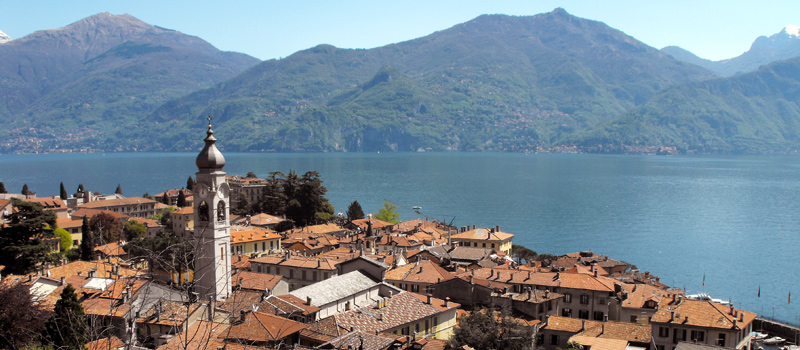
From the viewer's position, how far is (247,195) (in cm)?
9412

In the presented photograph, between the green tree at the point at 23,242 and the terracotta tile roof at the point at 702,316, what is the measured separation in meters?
33.4

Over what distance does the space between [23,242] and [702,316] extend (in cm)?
3636

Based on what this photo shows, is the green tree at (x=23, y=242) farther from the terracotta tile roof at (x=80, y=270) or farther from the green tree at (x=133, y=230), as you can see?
the green tree at (x=133, y=230)

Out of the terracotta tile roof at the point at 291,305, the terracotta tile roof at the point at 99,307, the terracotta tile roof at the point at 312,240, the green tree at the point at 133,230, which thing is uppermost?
the terracotta tile roof at the point at 99,307

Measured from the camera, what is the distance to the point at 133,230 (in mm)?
62156

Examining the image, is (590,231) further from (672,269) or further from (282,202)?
(282,202)

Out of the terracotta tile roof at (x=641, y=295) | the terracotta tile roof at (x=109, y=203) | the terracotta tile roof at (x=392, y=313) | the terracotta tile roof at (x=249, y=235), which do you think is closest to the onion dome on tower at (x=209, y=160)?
the terracotta tile roof at (x=392, y=313)

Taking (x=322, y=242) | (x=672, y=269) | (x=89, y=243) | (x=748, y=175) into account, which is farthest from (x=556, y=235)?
(x=748, y=175)

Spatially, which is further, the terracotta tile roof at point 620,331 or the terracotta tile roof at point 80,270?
the terracotta tile roof at point 80,270

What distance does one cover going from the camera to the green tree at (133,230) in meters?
61.5

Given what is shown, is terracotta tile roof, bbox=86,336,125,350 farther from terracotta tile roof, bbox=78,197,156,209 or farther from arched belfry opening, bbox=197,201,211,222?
terracotta tile roof, bbox=78,197,156,209

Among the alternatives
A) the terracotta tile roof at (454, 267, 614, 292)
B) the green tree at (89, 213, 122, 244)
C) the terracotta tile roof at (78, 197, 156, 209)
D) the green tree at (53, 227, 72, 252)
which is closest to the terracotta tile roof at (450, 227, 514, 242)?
the terracotta tile roof at (454, 267, 614, 292)

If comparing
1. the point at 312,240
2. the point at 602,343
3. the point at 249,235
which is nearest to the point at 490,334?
the point at 602,343

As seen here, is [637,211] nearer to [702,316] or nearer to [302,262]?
[302,262]
